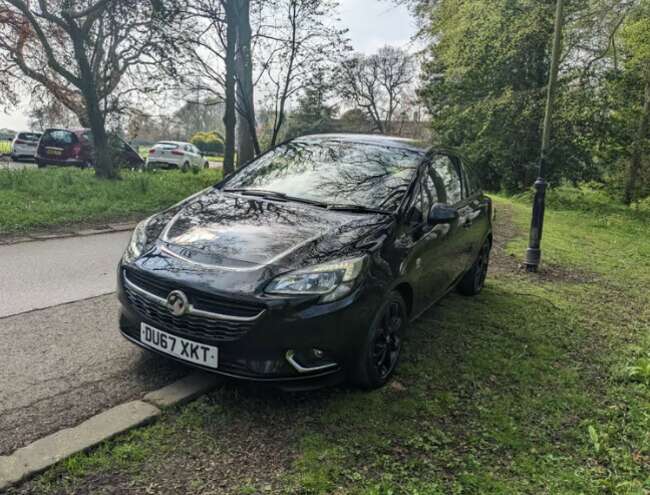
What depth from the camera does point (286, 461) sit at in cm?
265

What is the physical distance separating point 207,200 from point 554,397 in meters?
2.86

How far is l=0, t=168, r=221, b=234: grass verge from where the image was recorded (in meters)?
7.88

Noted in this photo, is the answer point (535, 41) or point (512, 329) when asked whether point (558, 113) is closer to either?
point (535, 41)

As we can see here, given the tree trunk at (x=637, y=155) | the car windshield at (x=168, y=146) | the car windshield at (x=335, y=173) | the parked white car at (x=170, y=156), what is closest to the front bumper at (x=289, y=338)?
the car windshield at (x=335, y=173)

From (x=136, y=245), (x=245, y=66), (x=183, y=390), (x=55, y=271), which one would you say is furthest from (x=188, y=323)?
(x=245, y=66)

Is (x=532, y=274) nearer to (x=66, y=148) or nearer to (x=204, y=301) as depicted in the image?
(x=204, y=301)

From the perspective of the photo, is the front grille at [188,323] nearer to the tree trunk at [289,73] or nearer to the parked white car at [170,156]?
the tree trunk at [289,73]

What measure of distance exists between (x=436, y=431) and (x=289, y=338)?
3.32 ft

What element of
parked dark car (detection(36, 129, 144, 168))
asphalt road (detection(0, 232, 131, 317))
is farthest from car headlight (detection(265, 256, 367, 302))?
parked dark car (detection(36, 129, 144, 168))

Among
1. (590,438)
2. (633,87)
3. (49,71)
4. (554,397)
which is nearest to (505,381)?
(554,397)

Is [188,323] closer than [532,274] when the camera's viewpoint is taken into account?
Yes

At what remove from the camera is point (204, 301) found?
9.73 ft

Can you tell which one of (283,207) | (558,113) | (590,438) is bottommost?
(590,438)

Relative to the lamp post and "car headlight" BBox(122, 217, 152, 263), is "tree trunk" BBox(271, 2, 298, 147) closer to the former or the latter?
the lamp post
